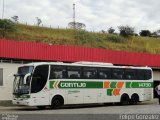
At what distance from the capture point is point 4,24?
1769 inches

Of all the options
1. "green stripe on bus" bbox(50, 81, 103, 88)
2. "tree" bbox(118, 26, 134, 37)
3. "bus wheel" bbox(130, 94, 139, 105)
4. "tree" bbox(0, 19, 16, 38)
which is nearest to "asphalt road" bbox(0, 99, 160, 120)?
"green stripe on bus" bbox(50, 81, 103, 88)

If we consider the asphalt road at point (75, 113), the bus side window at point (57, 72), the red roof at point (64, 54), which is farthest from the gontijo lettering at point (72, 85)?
the red roof at point (64, 54)

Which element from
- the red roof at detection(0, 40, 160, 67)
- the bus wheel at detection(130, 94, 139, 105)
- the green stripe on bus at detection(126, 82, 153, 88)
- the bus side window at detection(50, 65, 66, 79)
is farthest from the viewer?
the bus wheel at detection(130, 94, 139, 105)

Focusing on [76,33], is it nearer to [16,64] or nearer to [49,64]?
[16,64]

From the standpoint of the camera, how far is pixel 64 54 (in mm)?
35219

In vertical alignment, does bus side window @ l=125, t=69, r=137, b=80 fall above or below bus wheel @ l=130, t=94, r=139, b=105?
above

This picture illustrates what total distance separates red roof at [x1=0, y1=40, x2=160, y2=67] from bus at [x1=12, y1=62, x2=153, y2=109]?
4.79 meters

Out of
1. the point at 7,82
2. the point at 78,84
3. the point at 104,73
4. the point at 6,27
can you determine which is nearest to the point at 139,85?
the point at 104,73

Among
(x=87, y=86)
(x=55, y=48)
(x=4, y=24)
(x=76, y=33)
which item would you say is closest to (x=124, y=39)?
(x=76, y=33)

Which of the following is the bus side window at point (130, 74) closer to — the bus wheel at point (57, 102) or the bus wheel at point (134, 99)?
the bus wheel at point (134, 99)

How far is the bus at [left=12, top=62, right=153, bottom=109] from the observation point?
2655 centimetres

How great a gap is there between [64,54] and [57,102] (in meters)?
8.29

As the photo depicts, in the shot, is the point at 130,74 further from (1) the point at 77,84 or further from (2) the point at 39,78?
(2) the point at 39,78

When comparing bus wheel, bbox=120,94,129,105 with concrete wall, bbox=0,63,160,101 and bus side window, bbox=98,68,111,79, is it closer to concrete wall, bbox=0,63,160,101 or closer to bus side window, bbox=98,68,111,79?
bus side window, bbox=98,68,111,79
